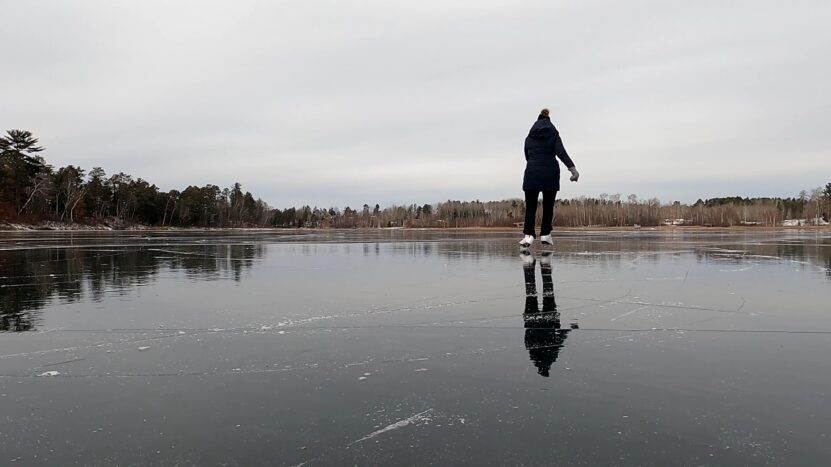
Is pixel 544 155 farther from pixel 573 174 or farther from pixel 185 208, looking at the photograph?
pixel 185 208

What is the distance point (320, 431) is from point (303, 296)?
12.8ft

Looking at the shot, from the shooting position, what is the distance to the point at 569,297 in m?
5.79

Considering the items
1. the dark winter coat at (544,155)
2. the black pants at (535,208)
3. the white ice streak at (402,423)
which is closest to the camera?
the white ice streak at (402,423)

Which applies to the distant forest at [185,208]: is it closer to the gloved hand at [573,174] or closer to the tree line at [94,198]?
the tree line at [94,198]

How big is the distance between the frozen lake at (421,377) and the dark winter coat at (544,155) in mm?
4236

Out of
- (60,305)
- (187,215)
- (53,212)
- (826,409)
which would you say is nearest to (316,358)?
(826,409)

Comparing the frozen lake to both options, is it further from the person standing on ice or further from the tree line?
the tree line

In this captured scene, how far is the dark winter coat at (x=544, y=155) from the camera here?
10.0 m

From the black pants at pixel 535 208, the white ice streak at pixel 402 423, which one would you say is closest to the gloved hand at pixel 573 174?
the black pants at pixel 535 208

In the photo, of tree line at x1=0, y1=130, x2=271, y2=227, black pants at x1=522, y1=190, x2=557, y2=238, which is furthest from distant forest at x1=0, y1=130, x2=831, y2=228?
black pants at x1=522, y1=190, x2=557, y2=238

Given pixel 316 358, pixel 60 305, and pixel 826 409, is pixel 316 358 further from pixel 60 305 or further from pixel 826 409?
pixel 60 305

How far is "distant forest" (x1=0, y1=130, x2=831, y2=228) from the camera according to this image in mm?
89188

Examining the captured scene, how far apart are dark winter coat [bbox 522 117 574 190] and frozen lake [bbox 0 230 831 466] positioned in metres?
4.24

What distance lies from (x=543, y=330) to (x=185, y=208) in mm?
138452
